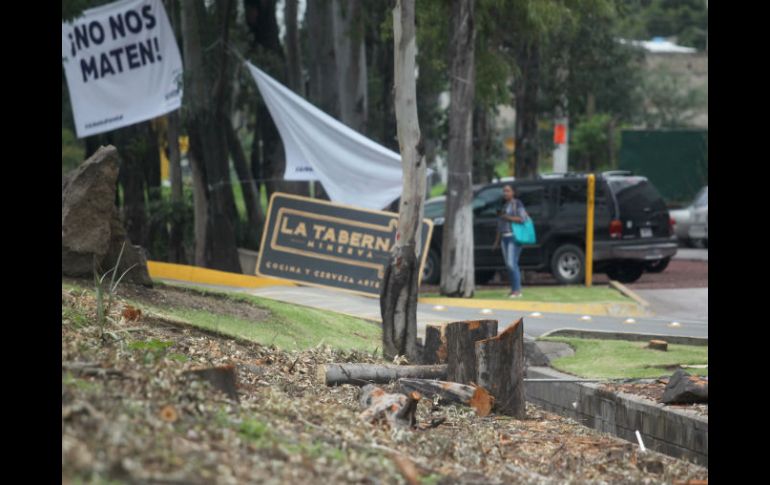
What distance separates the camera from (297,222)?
738 inches

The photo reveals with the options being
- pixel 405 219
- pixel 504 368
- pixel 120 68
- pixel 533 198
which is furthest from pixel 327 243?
pixel 504 368

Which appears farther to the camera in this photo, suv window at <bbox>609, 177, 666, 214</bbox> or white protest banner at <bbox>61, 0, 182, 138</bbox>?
suv window at <bbox>609, 177, 666, 214</bbox>

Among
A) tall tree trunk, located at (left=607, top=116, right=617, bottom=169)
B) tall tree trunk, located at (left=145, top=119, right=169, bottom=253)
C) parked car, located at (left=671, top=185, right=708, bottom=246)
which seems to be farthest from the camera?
tall tree trunk, located at (left=607, top=116, right=617, bottom=169)

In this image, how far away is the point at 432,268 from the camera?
74.0 ft

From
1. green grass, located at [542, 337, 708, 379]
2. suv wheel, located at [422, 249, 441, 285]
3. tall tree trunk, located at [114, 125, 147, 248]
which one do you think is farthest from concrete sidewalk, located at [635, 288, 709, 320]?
tall tree trunk, located at [114, 125, 147, 248]

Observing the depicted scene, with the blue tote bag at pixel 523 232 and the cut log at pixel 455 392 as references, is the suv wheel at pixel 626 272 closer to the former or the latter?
the blue tote bag at pixel 523 232

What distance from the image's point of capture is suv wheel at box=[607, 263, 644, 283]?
75.9 ft

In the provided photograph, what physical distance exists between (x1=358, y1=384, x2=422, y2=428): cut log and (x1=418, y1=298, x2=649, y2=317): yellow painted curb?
9.64 m

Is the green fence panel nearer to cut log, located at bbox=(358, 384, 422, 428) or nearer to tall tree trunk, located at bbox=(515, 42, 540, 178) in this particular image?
tall tree trunk, located at bbox=(515, 42, 540, 178)

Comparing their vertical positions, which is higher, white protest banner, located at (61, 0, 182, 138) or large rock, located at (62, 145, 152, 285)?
white protest banner, located at (61, 0, 182, 138)

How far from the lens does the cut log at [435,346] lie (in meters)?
10.2

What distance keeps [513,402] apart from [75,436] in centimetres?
441
